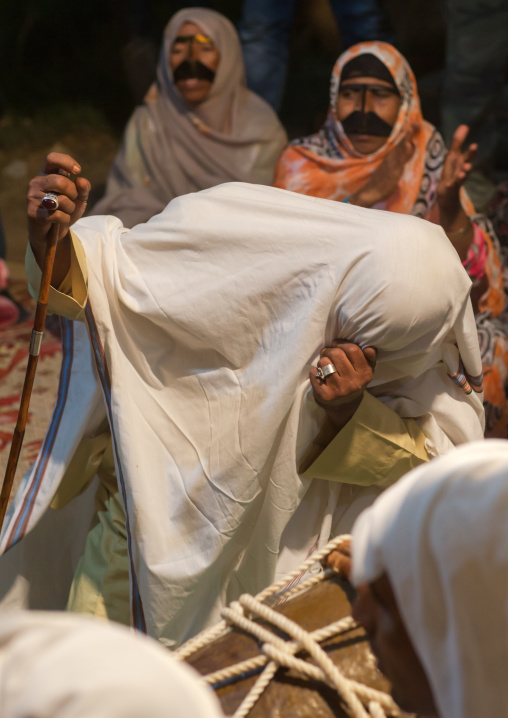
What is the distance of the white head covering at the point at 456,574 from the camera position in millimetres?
837

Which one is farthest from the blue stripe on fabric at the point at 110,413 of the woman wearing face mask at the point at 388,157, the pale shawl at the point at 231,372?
the woman wearing face mask at the point at 388,157

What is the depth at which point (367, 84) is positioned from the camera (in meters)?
4.59

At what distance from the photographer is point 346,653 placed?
1296mm

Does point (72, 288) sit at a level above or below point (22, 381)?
above

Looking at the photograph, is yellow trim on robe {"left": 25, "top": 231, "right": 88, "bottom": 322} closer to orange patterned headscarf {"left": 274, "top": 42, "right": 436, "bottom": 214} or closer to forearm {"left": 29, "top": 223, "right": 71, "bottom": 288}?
Result: forearm {"left": 29, "top": 223, "right": 71, "bottom": 288}

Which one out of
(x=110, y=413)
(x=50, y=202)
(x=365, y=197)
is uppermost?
(x=50, y=202)

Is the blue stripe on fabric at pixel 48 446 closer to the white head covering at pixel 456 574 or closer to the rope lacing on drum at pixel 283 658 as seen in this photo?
the rope lacing on drum at pixel 283 658

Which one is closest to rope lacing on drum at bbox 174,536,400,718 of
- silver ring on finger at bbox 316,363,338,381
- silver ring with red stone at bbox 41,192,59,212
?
silver ring on finger at bbox 316,363,338,381

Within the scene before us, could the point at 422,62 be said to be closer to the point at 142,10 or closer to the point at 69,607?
the point at 142,10

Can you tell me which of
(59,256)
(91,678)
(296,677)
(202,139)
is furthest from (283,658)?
(202,139)

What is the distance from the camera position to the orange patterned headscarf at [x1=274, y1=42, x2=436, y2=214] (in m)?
4.60

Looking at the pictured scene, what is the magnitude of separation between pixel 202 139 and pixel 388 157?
4.76 feet

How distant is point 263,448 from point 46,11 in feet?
18.7

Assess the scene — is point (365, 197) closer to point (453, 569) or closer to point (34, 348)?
point (34, 348)
